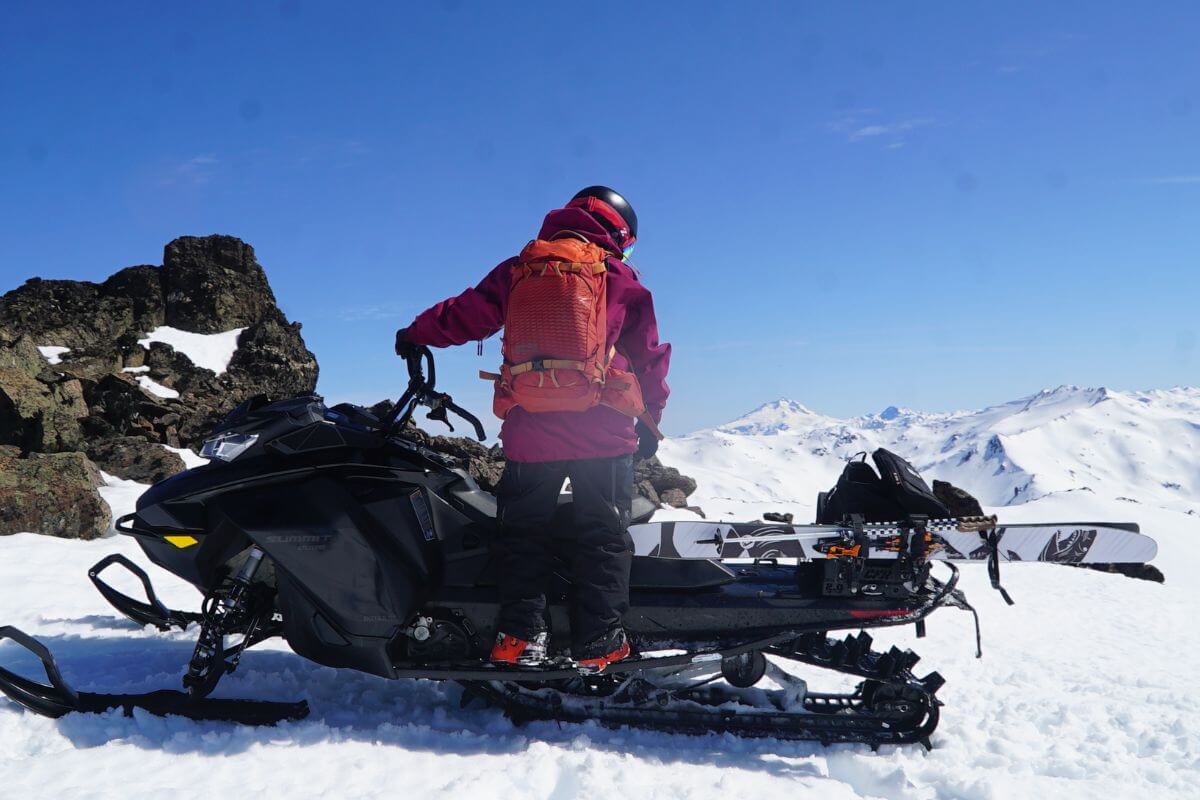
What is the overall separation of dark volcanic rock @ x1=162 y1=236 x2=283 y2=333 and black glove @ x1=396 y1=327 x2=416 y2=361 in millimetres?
22882

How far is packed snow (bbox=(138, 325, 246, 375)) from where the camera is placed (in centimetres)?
1983

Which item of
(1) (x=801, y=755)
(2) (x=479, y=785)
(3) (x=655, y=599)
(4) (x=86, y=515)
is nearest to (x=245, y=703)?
(2) (x=479, y=785)

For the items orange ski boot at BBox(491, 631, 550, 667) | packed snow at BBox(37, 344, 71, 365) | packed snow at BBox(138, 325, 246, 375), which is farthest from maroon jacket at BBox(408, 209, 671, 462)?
packed snow at BBox(37, 344, 71, 365)

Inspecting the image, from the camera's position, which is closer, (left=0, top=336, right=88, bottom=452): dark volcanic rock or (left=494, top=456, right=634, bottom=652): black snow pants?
(left=494, top=456, right=634, bottom=652): black snow pants

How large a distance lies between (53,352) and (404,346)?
1987cm

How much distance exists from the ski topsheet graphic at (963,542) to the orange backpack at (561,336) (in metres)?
0.75

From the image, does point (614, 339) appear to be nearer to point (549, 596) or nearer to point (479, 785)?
point (549, 596)

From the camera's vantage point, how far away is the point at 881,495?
11.5 ft

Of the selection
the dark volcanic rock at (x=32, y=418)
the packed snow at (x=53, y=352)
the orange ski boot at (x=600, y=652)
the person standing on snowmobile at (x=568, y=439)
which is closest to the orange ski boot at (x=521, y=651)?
the person standing on snowmobile at (x=568, y=439)

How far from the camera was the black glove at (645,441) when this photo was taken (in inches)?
141

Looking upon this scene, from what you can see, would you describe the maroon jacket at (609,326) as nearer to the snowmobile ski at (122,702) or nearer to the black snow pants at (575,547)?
the black snow pants at (575,547)

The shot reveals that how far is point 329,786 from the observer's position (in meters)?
2.73

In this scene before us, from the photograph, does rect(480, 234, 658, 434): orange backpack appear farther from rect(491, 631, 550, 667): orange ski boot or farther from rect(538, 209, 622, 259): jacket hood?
rect(491, 631, 550, 667): orange ski boot

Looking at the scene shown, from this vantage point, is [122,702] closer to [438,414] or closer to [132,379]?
[438,414]
